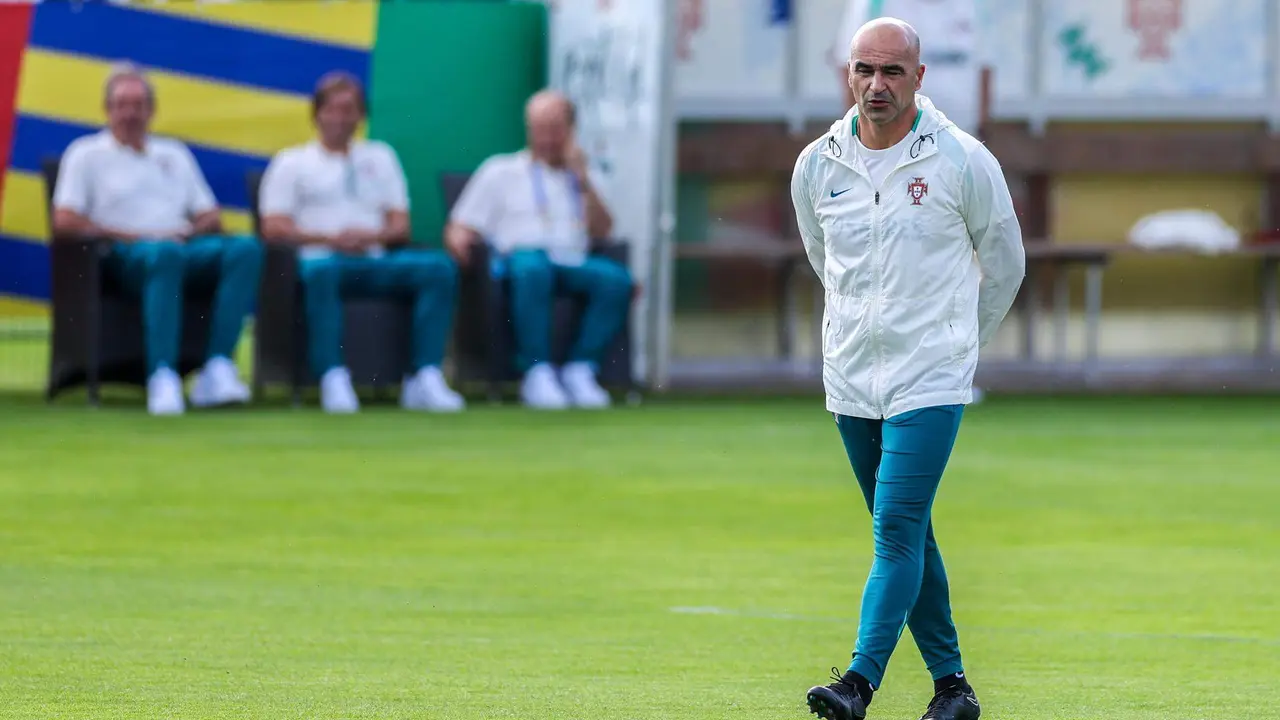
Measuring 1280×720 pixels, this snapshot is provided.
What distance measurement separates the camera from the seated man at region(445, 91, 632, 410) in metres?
14.1

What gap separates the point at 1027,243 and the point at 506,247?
12.3 ft

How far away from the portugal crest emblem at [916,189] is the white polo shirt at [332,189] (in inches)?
361

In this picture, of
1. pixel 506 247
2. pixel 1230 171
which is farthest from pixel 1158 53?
pixel 506 247

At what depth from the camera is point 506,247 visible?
1437 cm

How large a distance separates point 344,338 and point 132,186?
→ 1468 millimetres

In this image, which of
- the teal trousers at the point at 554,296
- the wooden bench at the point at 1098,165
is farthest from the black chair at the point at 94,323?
the wooden bench at the point at 1098,165

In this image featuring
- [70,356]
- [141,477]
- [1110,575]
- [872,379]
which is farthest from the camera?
[70,356]

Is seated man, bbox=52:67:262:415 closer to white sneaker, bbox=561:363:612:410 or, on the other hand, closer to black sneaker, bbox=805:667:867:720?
white sneaker, bbox=561:363:612:410

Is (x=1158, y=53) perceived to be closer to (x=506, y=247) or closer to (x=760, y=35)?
(x=760, y=35)

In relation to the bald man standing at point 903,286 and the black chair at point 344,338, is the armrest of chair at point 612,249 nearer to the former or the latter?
the black chair at point 344,338

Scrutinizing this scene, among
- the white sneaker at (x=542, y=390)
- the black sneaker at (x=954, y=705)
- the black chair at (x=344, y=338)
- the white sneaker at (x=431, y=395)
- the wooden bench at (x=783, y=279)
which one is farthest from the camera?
the wooden bench at (x=783, y=279)

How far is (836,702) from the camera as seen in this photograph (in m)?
4.66

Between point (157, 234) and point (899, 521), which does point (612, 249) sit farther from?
point (899, 521)

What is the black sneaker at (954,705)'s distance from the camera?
4.98m
